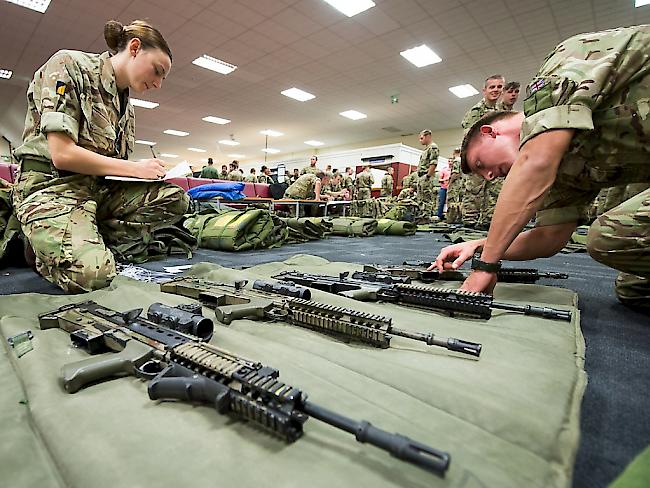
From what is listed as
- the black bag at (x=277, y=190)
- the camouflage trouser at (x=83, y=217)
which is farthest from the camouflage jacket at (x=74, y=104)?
the black bag at (x=277, y=190)

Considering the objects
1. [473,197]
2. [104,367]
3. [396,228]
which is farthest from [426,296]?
[473,197]

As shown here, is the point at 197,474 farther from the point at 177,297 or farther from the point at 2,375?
the point at 177,297

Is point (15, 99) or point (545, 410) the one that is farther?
point (15, 99)

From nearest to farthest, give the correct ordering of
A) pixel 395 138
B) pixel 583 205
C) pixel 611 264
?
pixel 611 264 < pixel 583 205 < pixel 395 138

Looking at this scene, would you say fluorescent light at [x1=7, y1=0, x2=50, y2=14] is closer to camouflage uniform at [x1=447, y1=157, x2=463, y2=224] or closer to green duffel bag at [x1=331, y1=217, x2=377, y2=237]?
green duffel bag at [x1=331, y1=217, x2=377, y2=237]

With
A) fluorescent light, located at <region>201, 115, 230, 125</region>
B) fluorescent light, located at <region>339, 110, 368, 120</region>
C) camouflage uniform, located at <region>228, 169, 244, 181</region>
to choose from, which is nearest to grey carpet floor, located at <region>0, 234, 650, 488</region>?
camouflage uniform, located at <region>228, 169, 244, 181</region>

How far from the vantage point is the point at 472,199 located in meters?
6.46

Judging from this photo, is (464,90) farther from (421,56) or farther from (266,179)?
(266,179)

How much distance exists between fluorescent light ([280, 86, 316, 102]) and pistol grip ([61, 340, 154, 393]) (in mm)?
10298

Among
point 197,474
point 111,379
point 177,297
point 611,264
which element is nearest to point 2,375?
point 111,379

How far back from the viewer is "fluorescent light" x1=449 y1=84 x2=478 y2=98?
967 centimetres

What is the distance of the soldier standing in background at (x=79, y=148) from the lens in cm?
185

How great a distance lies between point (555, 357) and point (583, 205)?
119 centimetres

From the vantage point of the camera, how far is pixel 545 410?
2.44 ft
